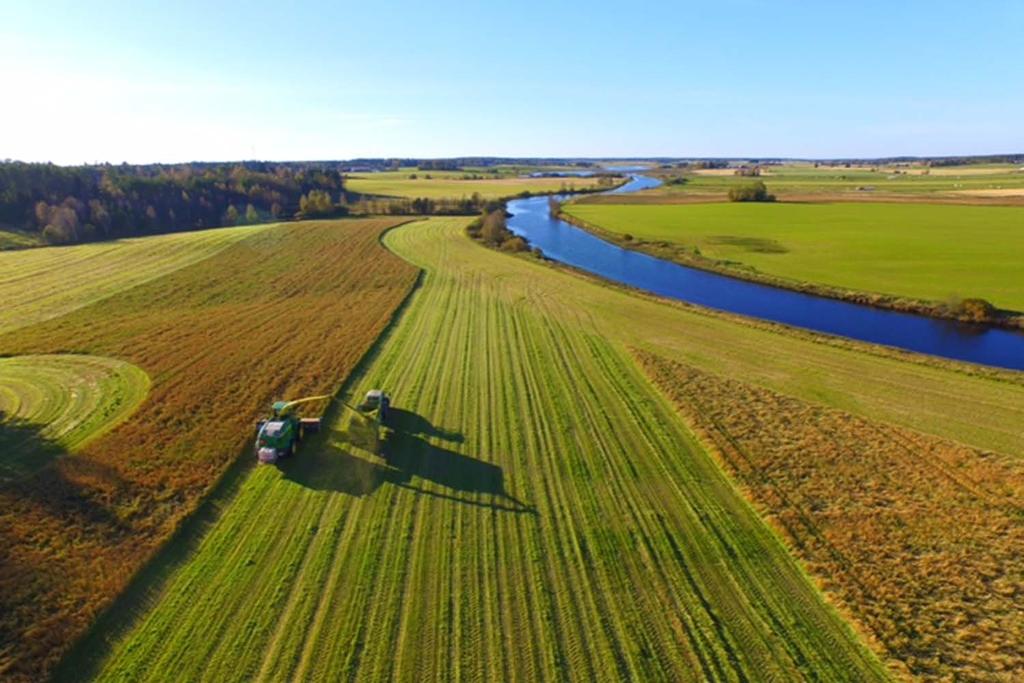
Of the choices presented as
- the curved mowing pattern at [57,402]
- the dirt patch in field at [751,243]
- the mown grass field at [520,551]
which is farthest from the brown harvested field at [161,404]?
the dirt patch in field at [751,243]

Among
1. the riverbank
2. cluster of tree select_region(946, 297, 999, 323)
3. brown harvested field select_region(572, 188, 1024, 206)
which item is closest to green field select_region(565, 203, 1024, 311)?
the riverbank

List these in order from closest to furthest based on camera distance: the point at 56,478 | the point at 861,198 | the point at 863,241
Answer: the point at 56,478
the point at 863,241
the point at 861,198

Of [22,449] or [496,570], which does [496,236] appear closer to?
[22,449]

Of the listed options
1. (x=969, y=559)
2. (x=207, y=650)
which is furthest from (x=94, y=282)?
(x=969, y=559)

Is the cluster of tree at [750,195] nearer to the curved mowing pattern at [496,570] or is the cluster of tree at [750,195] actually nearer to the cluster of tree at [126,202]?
the cluster of tree at [126,202]

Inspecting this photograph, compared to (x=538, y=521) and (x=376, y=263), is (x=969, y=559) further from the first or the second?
(x=376, y=263)

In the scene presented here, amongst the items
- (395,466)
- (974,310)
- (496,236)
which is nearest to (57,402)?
(395,466)
